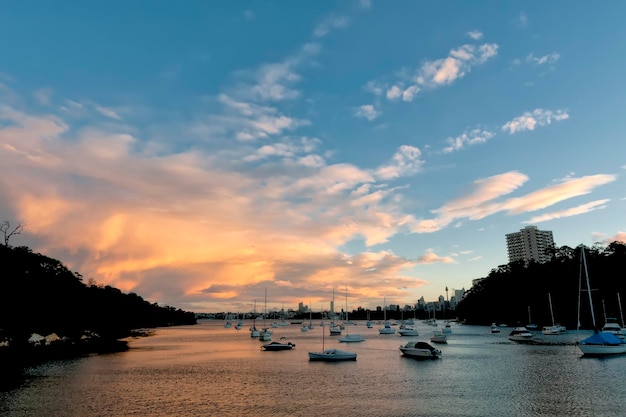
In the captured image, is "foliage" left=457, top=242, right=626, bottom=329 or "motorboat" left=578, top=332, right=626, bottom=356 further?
"foliage" left=457, top=242, right=626, bottom=329

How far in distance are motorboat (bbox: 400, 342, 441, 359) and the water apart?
4288 millimetres

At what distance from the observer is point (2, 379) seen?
5525 centimetres

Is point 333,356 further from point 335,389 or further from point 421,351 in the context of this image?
point 335,389

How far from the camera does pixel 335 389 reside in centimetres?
4812

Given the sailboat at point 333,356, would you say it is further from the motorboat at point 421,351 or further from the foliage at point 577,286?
the foliage at point 577,286

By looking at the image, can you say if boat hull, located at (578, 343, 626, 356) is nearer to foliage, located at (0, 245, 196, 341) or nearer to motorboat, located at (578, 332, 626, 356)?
motorboat, located at (578, 332, 626, 356)

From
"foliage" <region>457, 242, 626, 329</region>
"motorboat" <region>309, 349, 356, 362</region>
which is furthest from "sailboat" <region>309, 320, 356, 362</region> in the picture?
"foliage" <region>457, 242, 626, 329</region>

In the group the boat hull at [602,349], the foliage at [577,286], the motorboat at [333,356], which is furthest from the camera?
the foliage at [577,286]

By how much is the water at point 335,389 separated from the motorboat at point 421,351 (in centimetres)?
429

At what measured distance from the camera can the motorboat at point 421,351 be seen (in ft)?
260

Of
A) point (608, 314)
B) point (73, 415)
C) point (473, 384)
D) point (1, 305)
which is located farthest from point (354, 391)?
point (608, 314)

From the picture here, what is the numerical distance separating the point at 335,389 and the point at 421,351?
122ft

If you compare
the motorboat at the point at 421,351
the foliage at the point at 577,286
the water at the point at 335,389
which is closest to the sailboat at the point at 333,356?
the water at the point at 335,389

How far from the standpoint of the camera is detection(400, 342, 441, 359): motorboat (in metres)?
79.2
